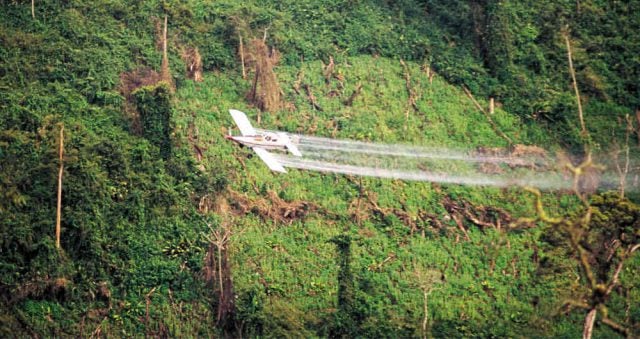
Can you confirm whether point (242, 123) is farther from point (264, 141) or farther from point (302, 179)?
point (302, 179)

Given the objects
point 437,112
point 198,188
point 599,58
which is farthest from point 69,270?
point 599,58

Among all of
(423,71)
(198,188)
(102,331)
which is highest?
(423,71)

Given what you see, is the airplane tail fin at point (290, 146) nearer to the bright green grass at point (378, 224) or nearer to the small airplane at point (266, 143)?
the small airplane at point (266, 143)

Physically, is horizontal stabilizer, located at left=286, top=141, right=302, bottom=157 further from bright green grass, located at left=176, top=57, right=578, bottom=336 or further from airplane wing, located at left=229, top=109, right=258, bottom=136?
airplane wing, located at left=229, top=109, right=258, bottom=136

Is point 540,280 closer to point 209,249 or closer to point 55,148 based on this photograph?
point 209,249

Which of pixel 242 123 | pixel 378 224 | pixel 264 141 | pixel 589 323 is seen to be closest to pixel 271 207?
pixel 264 141

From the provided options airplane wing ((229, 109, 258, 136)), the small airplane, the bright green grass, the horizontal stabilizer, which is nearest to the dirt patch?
the bright green grass
